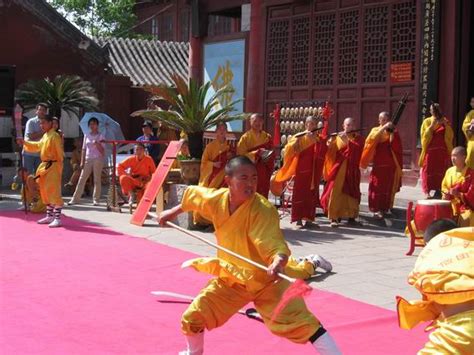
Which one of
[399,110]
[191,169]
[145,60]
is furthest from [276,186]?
[145,60]

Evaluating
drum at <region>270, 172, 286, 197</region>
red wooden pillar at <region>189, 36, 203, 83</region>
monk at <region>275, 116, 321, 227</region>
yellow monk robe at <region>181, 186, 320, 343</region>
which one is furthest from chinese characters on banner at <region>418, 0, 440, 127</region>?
yellow monk robe at <region>181, 186, 320, 343</region>

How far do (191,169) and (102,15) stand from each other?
1633 centimetres

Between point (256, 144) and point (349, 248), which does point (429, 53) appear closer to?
point (256, 144)

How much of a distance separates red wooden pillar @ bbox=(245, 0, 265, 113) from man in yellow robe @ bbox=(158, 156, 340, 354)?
10.9 metres

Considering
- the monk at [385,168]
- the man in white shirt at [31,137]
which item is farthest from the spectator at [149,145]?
the monk at [385,168]

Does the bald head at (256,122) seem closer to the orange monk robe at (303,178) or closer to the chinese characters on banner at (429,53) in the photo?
the orange monk robe at (303,178)

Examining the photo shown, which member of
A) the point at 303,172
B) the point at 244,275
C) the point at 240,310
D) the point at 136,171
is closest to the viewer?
the point at 244,275

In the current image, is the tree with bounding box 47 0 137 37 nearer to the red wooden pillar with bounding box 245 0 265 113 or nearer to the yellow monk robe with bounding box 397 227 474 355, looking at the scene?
the red wooden pillar with bounding box 245 0 265 113

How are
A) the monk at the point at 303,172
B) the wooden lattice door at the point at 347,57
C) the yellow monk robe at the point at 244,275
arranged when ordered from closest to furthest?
the yellow monk robe at the point at 244,275, the monk at the point at 303,172, the wooden lattice door at the point at 347,57

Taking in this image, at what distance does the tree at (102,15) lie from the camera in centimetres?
2502

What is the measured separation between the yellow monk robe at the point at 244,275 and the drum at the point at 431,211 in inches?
142

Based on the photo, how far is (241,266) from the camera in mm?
3973

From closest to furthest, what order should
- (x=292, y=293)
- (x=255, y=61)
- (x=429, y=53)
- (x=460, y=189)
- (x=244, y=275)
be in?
(x=292, y=293)
(x=244, y=275)
(x=460, y=189)
(x=429, y=53)
(x=255, y=61)

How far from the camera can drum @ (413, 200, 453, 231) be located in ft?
23.7
